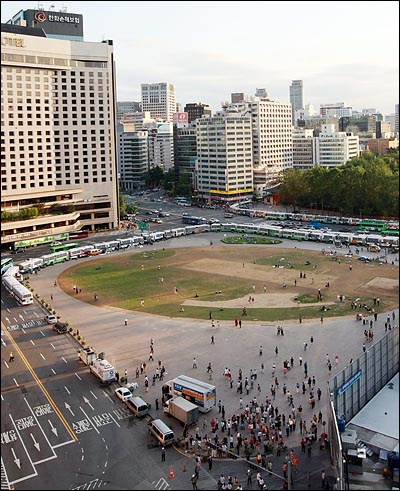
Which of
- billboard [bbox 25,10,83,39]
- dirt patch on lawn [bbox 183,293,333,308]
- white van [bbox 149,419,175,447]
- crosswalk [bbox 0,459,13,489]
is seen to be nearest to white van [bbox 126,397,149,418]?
white van [bbox 149,419,175,447]

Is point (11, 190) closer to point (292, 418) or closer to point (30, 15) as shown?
point (30, 15)

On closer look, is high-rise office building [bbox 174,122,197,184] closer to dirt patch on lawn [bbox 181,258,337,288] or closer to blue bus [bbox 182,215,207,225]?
blue bus [bbox 182,215,207,225]

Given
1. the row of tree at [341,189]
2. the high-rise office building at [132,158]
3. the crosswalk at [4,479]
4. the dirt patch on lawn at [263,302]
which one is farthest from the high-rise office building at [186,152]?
the crosswalk at [4,479]

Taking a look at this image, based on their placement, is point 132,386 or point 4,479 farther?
point 132,386

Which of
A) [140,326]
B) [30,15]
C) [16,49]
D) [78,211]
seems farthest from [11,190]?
[140,326]

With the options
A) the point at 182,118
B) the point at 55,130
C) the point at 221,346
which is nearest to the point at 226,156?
the point at 55,130

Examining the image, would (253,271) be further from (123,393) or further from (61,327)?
(123,393)

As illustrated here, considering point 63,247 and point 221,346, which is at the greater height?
point 63,247
